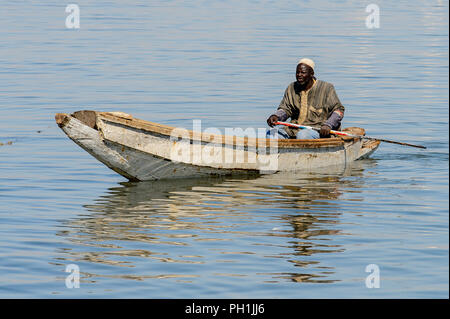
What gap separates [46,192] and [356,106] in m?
11.3

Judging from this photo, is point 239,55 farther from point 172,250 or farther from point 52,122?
point 172,250

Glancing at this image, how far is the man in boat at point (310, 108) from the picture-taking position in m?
14.5

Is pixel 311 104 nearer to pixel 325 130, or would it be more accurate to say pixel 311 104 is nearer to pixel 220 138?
pixel 325 130

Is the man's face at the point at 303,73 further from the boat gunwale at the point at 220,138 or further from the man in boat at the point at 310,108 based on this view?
the boat gunwale at the point at 220,138

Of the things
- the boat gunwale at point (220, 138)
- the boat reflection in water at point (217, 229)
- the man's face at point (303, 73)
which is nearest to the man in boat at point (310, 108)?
the man's face at point (303, 73)

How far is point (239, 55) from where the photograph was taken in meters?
32.3

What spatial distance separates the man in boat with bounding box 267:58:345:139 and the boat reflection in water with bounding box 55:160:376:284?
2.24ft

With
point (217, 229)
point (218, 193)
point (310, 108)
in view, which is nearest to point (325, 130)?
point (310, 108)

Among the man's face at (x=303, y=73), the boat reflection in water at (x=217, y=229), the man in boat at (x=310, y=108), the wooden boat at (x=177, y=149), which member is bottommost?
the boat reflection in water at (x=217, y=229)

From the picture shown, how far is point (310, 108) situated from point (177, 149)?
246 centimetres

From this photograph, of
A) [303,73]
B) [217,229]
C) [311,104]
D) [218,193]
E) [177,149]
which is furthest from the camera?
[311,104]

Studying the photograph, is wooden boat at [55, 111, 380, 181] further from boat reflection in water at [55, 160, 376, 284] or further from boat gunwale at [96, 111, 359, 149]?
boat reflection in water at [55, 160, 376, 284]

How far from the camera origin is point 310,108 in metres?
14.6

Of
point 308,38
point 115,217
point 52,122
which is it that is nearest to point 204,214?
point 115,217
